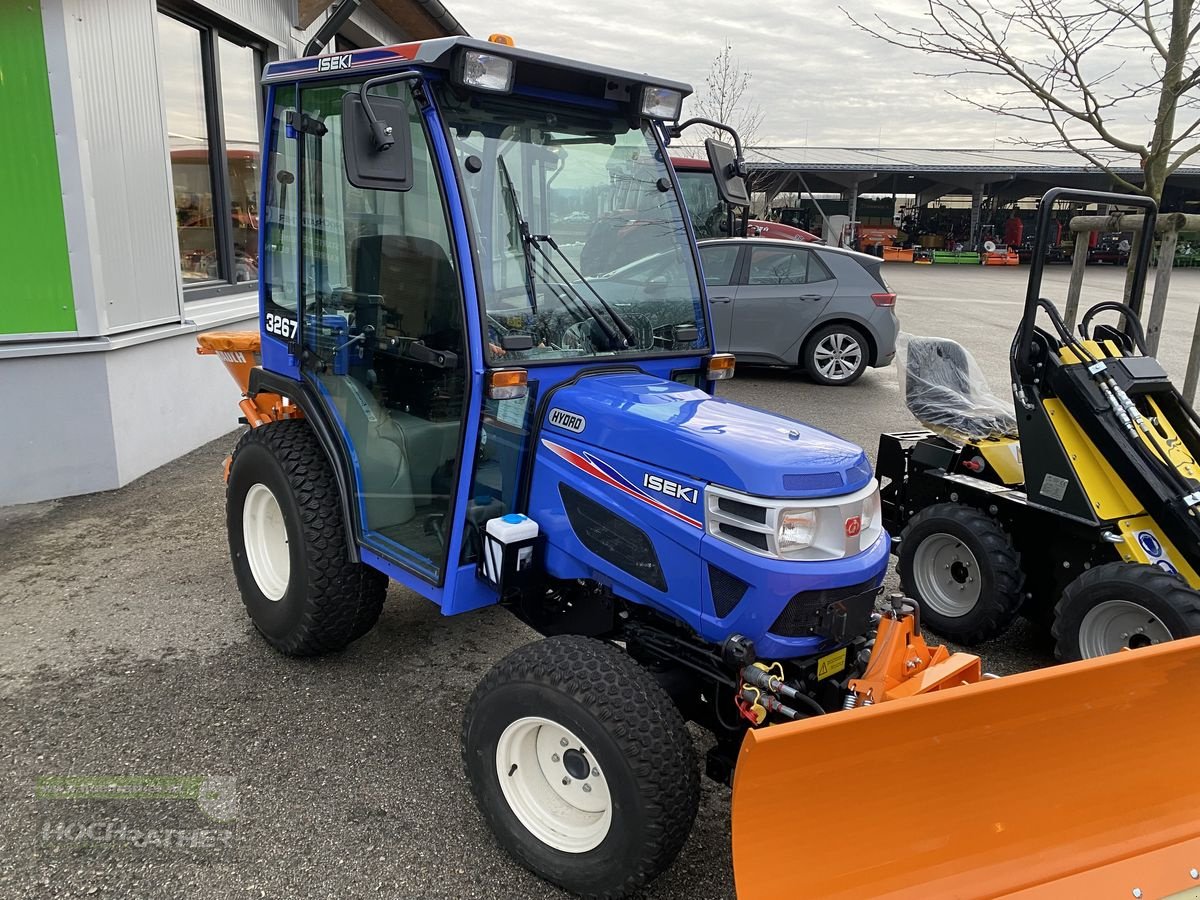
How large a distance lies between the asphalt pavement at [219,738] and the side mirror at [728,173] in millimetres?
2031

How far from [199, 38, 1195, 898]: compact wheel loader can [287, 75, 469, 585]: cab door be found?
0.5 inches

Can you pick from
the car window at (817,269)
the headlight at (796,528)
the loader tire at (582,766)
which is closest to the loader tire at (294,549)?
the loader tire at (582,766)

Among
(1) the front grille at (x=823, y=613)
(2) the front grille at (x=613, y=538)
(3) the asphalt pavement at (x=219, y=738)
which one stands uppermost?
(2) the front grille at (x=613, y=538)

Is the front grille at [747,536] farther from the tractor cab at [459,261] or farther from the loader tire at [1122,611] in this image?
the loader tire at [1122,611]

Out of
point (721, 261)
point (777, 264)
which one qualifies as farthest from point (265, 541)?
point (777, 264)

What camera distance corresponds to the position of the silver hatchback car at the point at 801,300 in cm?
957

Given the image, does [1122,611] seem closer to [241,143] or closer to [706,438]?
[706,438]

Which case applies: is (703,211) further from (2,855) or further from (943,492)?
(2,855)

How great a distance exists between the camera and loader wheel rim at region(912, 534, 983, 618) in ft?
13.0

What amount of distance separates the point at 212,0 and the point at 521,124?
5751 mm

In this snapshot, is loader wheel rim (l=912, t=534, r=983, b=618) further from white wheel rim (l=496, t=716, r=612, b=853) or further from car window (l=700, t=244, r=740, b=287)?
car window (l=700, t=244, r=740, b=287)

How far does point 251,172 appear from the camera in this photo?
8648 millimetres

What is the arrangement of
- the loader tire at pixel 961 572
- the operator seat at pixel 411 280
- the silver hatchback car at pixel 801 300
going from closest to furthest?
1. the operator seat at pixel 411 280
2. the loader tire at pixel 961 572
3. the silver hatchback car at pixel 801 300

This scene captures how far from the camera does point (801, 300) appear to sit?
9.57 m
